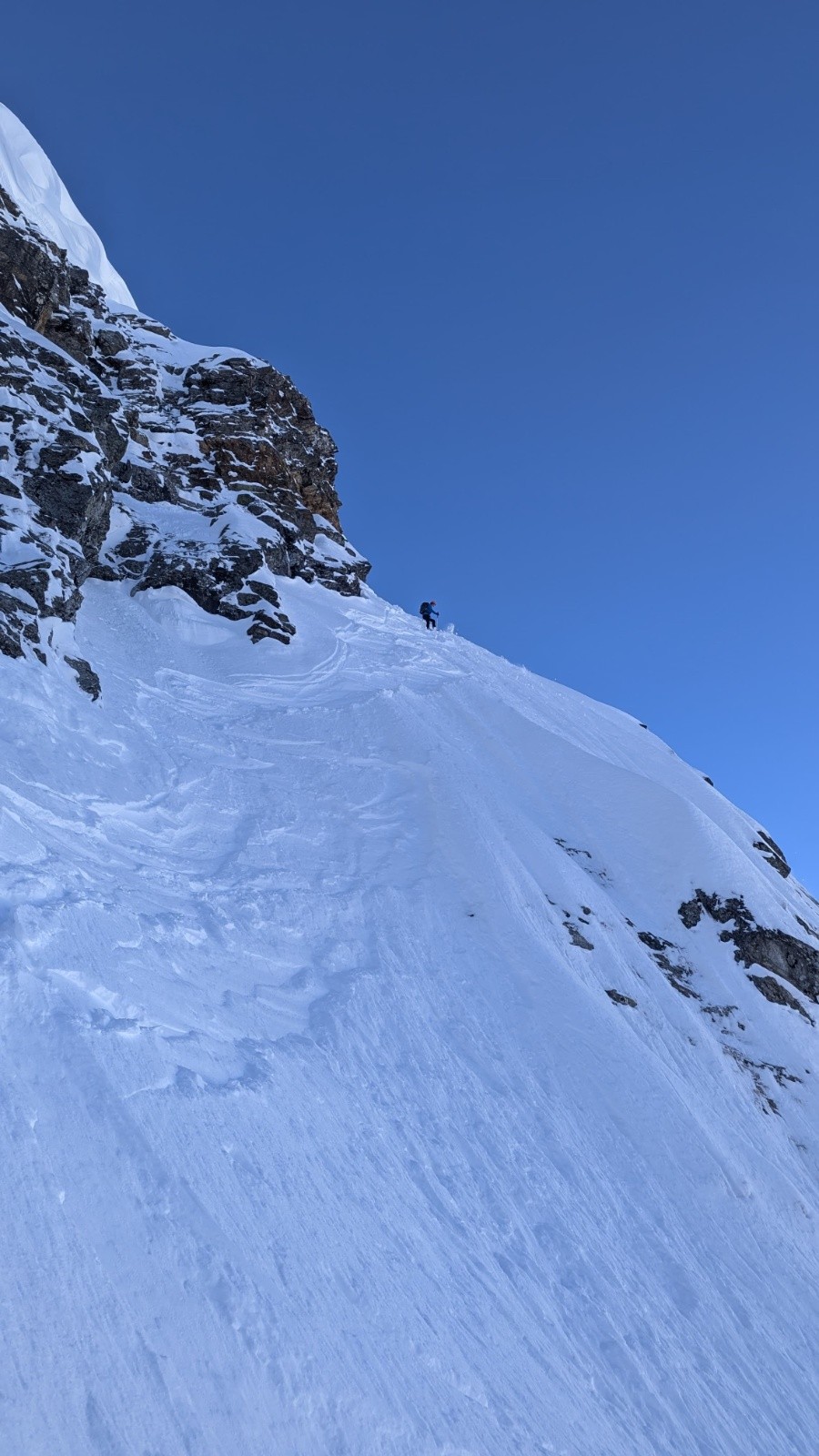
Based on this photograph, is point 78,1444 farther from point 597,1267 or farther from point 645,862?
point 645,862

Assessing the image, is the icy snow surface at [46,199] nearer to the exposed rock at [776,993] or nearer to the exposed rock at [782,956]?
the exposed rock at [782,956]

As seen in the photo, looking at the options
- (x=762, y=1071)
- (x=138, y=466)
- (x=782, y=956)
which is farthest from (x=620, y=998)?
(x=138, y=466)

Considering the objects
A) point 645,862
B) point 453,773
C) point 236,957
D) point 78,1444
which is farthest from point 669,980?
point 78,1444

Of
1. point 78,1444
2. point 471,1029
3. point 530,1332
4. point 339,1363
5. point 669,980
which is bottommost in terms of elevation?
point 78,1444

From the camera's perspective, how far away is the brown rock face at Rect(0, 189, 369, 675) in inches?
777

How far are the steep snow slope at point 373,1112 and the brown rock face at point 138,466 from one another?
12.9ft

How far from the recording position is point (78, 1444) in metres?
4.65

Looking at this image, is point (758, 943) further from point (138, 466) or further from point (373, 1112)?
point (138, 466)

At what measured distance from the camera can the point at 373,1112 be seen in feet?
28.5

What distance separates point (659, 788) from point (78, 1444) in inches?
659

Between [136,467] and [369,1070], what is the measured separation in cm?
2672

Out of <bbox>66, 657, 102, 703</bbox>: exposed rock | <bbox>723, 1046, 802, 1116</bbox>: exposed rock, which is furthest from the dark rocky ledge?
<bbox>66, 657, 102, 703</bbox>: exposed rock

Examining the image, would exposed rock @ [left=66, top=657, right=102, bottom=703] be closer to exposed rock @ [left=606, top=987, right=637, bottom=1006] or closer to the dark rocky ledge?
exposed rock @ [left=606, top=987, right=637, bottom=1006]

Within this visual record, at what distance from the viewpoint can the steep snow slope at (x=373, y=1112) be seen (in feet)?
18.6
